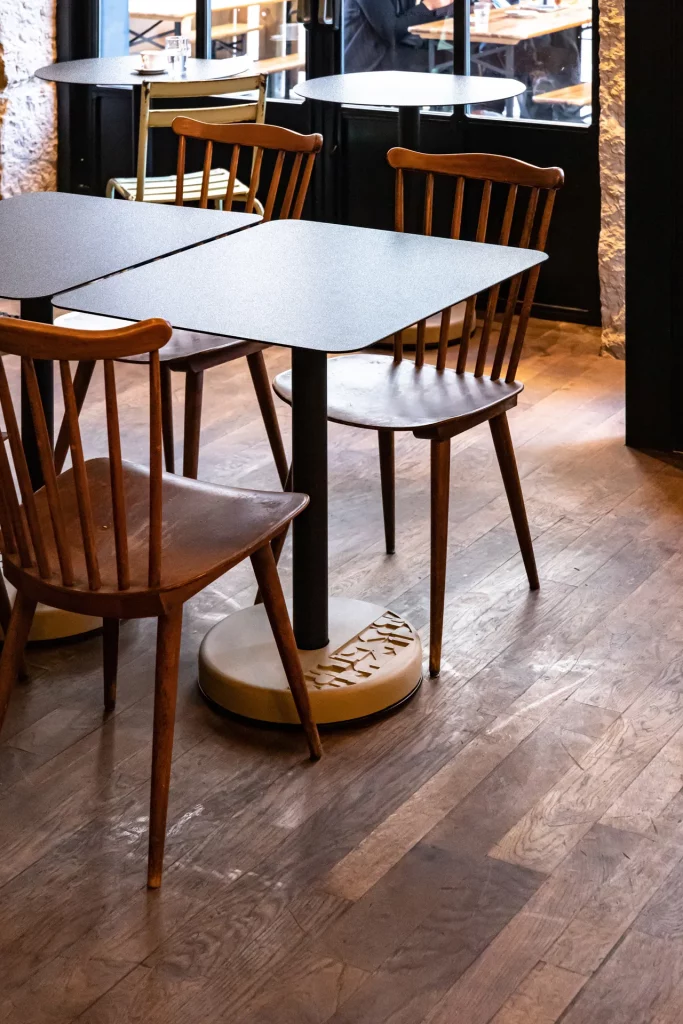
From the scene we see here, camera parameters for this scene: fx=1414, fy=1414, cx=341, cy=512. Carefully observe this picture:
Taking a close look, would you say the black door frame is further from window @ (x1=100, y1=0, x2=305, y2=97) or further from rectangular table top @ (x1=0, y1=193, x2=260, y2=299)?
window @ (x1=100, y1=0, x2=305, y2=97)

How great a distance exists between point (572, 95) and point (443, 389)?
2.22 m

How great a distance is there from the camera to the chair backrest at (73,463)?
1.76 metres

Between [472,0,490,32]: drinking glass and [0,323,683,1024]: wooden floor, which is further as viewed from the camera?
[472,0,490,32]: drinking glass

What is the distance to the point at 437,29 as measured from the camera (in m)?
4.79

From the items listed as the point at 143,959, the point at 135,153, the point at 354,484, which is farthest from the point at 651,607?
the point at 135,153

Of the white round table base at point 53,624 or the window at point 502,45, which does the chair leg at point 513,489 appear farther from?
the window at point 502,45

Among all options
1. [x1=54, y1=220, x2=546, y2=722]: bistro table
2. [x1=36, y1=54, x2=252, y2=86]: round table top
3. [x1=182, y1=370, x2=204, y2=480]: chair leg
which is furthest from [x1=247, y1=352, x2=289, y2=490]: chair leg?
[x1=36, y1=54, x2=252, y2=86]: round table top

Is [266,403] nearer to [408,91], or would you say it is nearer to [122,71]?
[408,91]

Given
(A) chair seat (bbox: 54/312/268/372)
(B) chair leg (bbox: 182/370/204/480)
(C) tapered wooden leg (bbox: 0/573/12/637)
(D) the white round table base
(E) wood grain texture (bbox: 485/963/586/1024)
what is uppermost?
(A) chair seat (bbox: 54/312/268/372)

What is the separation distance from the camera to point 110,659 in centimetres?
247

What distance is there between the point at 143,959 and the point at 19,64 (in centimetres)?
417

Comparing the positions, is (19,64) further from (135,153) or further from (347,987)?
(347,987)

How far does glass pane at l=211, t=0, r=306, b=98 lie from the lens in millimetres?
5094

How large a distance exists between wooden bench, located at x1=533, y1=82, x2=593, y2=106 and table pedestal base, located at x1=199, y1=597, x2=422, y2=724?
2527mm
